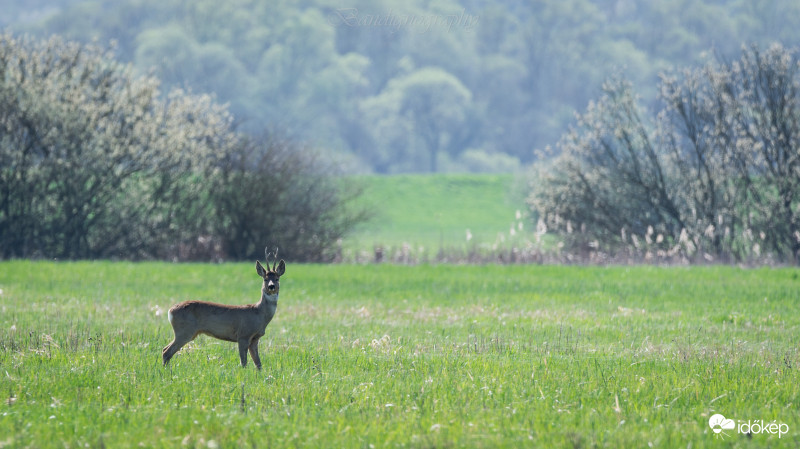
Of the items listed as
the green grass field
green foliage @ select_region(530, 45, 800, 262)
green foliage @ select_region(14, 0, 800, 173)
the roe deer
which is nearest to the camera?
the green grass field

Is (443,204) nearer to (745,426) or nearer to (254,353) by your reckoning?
(254,353)

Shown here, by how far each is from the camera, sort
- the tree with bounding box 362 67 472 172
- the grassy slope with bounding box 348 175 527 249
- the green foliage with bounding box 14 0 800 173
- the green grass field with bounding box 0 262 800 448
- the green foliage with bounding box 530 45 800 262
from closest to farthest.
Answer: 1. the green grass field with bounding box 0 262 800 448
2. the green foliage with bounding box 530 45 800 262
3. the grassy slope with bounding box 348 175 527 249
4. the tree with bounding box 362 67 472 172
5. the green foliage with bounding box 14 0 800 173

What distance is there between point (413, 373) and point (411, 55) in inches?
4438

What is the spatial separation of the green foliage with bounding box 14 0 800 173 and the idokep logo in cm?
9099

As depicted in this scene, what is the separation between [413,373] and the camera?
10.1 meters

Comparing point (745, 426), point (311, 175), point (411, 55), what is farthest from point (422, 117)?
point (745, 426)

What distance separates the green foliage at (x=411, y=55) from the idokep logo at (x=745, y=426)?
90994mm

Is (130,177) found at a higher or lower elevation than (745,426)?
higher

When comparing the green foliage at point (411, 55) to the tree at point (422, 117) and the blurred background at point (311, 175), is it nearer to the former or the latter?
the tree at point (422, 117)

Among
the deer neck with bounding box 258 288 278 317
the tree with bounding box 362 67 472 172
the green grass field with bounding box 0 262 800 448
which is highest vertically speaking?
the tree with bounding box 362 67 472 172

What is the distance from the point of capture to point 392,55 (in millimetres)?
120312

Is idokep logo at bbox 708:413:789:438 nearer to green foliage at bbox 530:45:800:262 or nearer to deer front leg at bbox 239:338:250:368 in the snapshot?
deer front leg at bbox 239:338:250:368

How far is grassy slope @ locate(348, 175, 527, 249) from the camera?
204ft

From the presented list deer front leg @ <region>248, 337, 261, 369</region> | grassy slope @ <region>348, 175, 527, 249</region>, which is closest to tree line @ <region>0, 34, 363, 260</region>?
deer front leg @ <region>248, 337, 261, 369</region>
